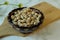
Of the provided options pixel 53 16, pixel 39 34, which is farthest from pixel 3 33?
pixel 53 16

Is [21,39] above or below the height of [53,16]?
below

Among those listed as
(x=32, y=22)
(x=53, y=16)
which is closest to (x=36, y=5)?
(x=53, y=16)

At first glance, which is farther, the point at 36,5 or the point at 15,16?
the point at 36,5

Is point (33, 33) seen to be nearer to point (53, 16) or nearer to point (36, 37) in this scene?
point (36, 37)

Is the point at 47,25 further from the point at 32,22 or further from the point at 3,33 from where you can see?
the point at 3,33

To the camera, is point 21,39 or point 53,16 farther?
point 53,16

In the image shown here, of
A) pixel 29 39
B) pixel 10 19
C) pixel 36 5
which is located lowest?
pixel 29 39
